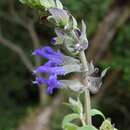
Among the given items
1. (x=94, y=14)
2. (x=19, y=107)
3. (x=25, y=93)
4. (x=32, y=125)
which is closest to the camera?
(x=32, y=125)

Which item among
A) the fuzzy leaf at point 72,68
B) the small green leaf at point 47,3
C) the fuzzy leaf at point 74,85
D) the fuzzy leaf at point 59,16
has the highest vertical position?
the small green leaf at point 47,3

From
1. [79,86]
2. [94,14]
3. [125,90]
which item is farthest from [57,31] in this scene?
[94,14]

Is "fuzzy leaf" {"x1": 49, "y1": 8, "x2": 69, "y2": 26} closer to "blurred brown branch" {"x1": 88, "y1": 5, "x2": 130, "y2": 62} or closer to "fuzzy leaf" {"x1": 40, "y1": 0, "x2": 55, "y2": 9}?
"fuzzy leaf" {"x1": 40, "y1": 0, "x2": 55, "y2": 9}

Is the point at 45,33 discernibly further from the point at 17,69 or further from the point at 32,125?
the point at 32,125

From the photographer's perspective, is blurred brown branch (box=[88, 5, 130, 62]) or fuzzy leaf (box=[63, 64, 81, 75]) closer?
fuzzy leaf (box=[63, 64, 81, 75])

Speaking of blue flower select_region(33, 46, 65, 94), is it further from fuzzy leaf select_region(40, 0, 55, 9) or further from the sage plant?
fuzzy leaf select_region(40, 0, 55, 9)

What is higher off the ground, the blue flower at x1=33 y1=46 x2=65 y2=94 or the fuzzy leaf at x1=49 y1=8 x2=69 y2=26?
the fuzzy leaf at x1=49 y1=8 x2=69 y2=26

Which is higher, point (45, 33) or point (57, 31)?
point (45, 33)

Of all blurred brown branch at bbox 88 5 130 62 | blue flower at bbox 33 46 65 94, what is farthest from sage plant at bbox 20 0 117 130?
blurred brown branch at bbox 88 5 130 62

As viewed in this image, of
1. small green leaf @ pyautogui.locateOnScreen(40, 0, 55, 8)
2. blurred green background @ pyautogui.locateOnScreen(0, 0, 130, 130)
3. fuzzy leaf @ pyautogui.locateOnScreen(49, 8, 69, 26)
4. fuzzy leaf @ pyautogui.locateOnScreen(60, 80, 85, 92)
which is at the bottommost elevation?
fuzzy leaf @ pyautogui.locateOnScreen(60, 80, 85, 92)

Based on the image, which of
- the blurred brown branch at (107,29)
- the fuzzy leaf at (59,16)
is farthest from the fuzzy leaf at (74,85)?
the blurred brown branch at (107,29)

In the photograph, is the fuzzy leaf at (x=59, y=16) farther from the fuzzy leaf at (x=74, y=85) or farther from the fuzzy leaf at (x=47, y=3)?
the fuzzy leaf at (x=74, y=85)
